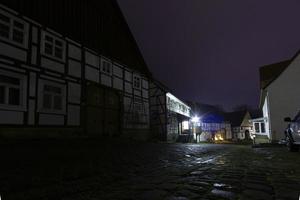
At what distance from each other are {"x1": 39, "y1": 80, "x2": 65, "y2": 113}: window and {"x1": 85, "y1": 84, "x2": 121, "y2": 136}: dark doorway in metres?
2.03

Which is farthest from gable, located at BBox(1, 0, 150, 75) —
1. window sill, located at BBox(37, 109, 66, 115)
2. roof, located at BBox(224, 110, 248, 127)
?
roof, located at BBox(224, 110, 248, 127)

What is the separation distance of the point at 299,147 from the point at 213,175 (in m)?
9.93

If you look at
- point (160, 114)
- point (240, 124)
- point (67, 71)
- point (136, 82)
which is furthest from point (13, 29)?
point (240, 124)

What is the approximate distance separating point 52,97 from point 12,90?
2.08 meters

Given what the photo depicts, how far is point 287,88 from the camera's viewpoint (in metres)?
20.6

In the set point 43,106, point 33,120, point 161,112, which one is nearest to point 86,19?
point 43,106

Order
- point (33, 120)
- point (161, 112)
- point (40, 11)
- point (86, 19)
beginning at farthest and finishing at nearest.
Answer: point (161, 112) < point (86, 19) < point (40, 11) < point (33, 120)

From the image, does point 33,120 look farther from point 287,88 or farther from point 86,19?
point 287,88

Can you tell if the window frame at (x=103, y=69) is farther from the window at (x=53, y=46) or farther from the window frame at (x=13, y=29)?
the window frame at (x=13, y=29)

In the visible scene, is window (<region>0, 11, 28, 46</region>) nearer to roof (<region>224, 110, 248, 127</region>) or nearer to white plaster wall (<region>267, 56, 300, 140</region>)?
white plaster wall (<region>267, 56, 300, 140</region>)

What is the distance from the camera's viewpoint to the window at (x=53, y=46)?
12203mm

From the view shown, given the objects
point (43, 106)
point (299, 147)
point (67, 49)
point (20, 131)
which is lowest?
point (299, 147)

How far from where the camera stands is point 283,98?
20.7 m

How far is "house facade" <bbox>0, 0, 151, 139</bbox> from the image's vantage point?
1051 cm
